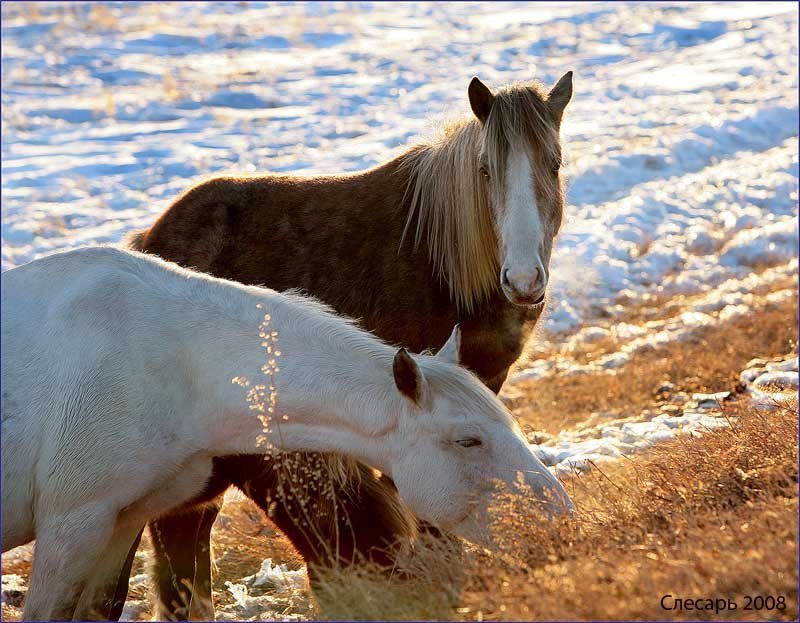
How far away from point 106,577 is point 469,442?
1774 millimetres

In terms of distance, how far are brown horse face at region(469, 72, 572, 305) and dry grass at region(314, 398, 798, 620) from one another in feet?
3.87

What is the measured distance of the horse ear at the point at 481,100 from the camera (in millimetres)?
5000

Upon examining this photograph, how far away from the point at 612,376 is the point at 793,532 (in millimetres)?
6552

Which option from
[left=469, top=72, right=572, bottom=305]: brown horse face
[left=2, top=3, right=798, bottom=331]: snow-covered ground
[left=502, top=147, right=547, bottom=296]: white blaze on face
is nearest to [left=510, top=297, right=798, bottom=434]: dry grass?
[left=2, top=3, right=798, bottom=331]: snow-covered ground

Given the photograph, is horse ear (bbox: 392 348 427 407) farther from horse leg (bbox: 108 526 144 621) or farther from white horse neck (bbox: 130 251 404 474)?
horse leg (bbox: 108 526 144 621)

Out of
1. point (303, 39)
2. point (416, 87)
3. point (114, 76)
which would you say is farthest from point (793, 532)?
point (303, 39)

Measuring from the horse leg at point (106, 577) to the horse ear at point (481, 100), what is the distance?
9.24 ft

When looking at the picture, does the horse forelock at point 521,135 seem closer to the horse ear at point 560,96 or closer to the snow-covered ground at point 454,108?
the horse ear at point 560,96

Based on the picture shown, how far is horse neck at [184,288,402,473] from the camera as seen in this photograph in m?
3.88

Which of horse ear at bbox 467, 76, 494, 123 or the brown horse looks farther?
horse ear at bbox 467, 76, 494, 123

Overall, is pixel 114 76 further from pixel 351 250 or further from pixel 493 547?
pixel 493 547

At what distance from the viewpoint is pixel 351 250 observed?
5.43 meters

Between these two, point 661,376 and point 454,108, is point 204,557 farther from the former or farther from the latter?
point 454,108

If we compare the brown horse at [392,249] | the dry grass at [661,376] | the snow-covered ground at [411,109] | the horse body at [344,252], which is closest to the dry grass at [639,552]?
the brown horse at [392,249]
